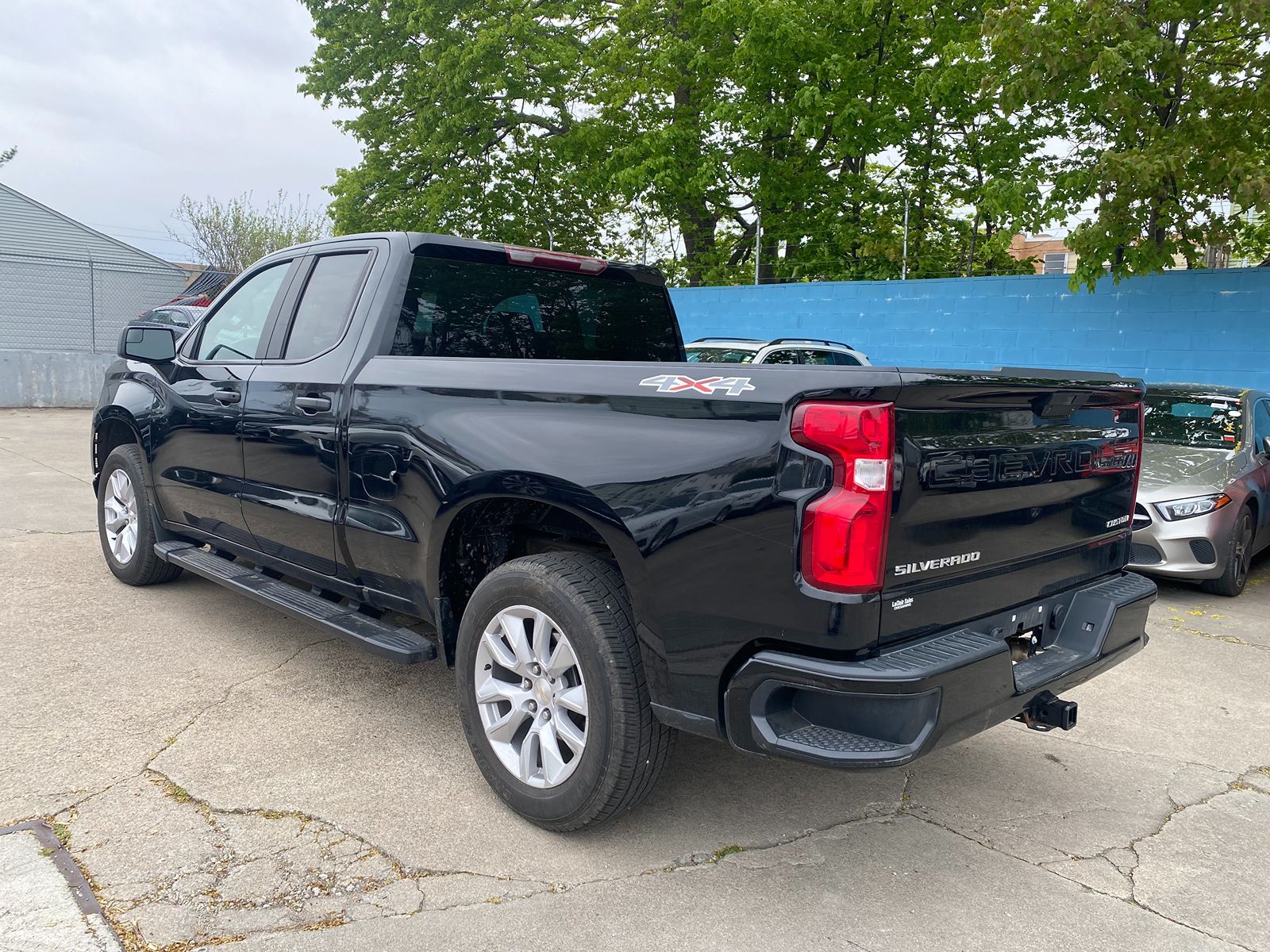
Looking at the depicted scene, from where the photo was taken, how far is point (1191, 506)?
6512 millimetres

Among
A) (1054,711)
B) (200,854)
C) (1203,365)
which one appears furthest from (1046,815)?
(1203,365)

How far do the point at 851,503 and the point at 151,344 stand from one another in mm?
4065

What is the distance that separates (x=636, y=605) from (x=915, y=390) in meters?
0.99

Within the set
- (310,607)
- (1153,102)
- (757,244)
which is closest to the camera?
(310,607)

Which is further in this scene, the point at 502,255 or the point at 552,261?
the point at 552,261

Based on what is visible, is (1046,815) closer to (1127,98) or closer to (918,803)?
(918,803)

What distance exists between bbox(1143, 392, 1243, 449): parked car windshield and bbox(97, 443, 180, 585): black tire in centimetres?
719

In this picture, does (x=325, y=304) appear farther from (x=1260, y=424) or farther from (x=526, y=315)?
(x=1260, y=424)

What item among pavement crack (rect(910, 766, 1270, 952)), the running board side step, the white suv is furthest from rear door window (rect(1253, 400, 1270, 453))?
the running board side step

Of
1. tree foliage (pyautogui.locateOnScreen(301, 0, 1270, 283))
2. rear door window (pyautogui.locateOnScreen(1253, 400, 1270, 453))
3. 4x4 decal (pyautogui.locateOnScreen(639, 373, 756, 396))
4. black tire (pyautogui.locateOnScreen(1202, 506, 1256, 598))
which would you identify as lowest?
black tire (pyautogui.locateOnScreen(1202, 506, 1256, 598))

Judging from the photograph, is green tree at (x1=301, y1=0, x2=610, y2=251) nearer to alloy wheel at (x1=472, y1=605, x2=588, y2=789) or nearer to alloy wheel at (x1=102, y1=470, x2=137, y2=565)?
alloy wheel at (x1=102, y1=470, x2=137, y2=565)

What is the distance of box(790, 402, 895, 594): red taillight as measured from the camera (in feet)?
7.99

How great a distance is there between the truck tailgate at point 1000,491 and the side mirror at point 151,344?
4.05m

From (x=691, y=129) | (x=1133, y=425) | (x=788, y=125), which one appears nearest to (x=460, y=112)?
(x=691, y=129)
